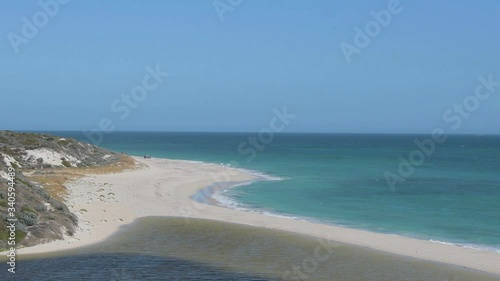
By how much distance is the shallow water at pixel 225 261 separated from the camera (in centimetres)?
2427

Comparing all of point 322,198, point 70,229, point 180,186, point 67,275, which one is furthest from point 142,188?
point 67,275

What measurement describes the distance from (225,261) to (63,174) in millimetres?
33938

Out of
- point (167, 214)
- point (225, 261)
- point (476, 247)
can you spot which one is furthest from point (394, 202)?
point (225, 261)

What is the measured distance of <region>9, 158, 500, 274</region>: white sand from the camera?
28.9m

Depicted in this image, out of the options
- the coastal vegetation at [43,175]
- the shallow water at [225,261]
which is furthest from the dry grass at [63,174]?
the shallow water at [225,261]

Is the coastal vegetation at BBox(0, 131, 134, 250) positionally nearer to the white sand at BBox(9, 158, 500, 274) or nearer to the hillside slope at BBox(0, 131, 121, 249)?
the hillside slope at BBox(0, 131, 121, 249)

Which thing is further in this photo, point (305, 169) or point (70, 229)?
point (305, 169)

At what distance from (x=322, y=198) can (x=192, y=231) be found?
70.0ft

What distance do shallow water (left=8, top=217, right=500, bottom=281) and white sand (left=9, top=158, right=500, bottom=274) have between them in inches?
54.7

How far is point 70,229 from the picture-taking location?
31.3 metres

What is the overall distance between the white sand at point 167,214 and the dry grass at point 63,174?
106cm

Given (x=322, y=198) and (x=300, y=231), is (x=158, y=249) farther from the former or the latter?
(x=322, y=198)

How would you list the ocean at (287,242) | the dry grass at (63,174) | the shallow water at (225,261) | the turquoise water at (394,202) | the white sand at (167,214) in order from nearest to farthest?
the shallow water at (225,261) < the ocean at (287,242) < the white sand at (167,214) < the turquoise water at (394,202) < the dry grass at (63,174)

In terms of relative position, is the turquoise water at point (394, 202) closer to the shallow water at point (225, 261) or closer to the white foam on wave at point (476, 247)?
the white foam on wave at point (476, 247)
